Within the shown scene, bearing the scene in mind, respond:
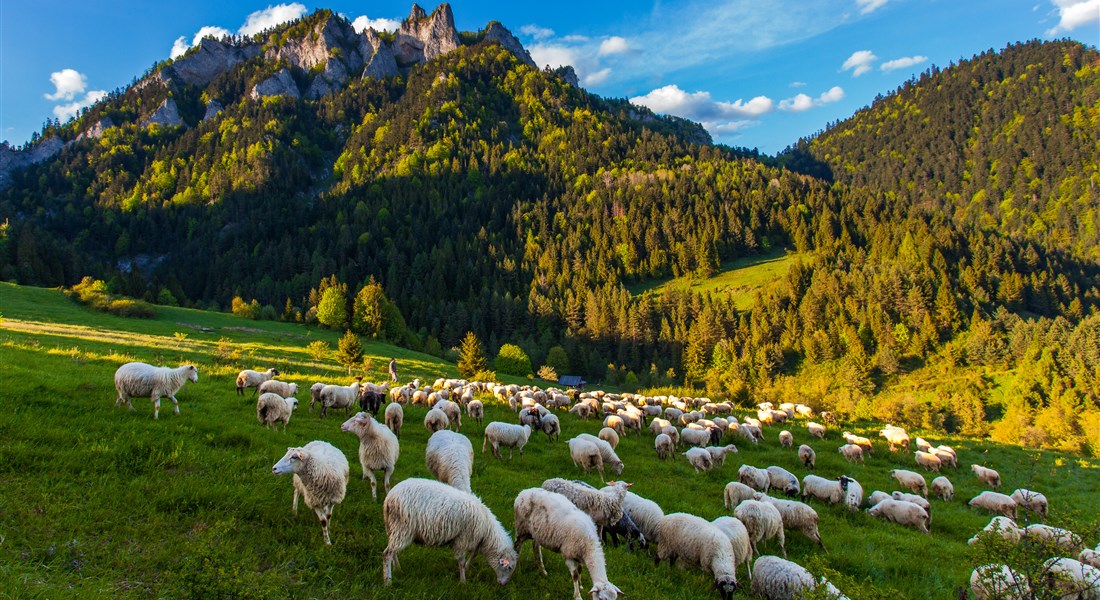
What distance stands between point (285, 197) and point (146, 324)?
17248cm

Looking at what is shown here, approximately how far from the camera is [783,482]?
16.6m

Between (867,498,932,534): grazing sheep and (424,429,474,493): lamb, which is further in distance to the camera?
(867,498,932,534): grazing sheep

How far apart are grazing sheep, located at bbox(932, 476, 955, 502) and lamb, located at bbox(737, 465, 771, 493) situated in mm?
8226

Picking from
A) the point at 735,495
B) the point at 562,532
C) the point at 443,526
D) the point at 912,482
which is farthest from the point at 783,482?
the point at 443,526

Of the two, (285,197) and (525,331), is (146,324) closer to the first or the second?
(525,331)

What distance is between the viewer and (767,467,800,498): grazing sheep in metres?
16.4

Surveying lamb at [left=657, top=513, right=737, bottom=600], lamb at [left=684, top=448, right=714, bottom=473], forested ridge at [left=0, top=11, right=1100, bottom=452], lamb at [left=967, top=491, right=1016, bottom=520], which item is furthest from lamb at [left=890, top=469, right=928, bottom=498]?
forested ridge at [left=0, top=11, right=1100, bottom=452]

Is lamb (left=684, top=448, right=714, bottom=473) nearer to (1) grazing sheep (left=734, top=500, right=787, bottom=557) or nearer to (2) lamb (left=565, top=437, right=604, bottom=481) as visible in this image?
(2) lamb (left=565, top=437, right=604, bottom=481)

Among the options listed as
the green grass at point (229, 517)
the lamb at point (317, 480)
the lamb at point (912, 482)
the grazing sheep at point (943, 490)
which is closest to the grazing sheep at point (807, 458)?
the lamb at point (912, 482)

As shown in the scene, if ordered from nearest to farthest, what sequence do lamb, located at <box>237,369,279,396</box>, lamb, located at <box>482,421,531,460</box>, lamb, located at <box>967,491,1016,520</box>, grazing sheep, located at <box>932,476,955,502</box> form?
lamb, located at <box>482,421,531,460</box> → lamb, located at <box>967,491,1016,520</box> → grazing sheep, located at <box>932,476,955,502</box> → lamb, located at <box>237,369,279,396</box>

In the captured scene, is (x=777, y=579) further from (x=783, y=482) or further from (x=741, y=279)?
(x=741, y=279)

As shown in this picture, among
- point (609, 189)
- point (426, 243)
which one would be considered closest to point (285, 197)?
point (426, 243)

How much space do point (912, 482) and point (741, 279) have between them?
128296 mm

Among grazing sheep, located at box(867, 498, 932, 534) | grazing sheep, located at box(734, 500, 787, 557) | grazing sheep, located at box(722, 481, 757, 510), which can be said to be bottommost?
grazing sheep, located at box(867, 498, 932, 534)
